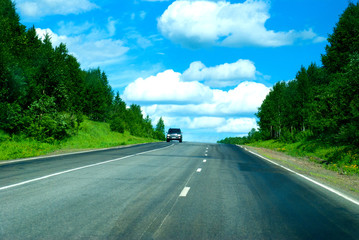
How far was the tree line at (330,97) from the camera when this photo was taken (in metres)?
24.5

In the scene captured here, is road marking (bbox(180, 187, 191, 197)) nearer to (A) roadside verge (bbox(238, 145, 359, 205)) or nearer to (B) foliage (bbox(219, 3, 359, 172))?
(A) roadside verge (bbox(238, 145, 359, 205))

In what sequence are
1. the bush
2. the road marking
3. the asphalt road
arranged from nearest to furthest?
the asphalt road → the road marking → the bush

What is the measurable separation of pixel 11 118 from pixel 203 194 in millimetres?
30730

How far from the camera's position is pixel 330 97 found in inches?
1368

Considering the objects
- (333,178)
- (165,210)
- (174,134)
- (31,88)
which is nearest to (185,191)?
(165,210)

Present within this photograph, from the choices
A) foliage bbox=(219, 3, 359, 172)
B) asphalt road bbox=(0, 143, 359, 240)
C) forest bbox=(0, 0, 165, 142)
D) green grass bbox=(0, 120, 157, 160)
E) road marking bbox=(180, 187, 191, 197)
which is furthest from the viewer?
forest bbox=(0, 0, 165, 142)

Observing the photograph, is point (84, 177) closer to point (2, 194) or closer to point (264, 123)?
point (2, 194)

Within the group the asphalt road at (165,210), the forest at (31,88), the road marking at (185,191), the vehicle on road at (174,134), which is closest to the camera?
the asphalt road at (165,210)

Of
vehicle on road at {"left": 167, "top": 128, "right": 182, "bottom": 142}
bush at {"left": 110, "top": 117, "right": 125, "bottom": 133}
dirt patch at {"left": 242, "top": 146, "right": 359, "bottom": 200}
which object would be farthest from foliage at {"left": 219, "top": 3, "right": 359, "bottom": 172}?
bush at {"left": 110, "top": 117, "right": 125, "bottom": 133}

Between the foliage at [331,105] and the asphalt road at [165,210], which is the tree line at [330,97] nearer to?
the foliage at [331,105]

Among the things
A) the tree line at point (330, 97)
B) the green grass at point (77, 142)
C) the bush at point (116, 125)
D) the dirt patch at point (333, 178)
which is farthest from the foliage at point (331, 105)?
the bush at point (116, 125)

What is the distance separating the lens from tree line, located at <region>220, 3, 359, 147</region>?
24478mm

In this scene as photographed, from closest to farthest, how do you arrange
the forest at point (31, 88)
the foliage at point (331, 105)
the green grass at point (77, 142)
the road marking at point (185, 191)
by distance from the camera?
the road marking at point (185, 191), the foliage at point (331, 105), the green grass at point (77, 142), the forest at point (31, 88)

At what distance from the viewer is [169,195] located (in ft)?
26.8
